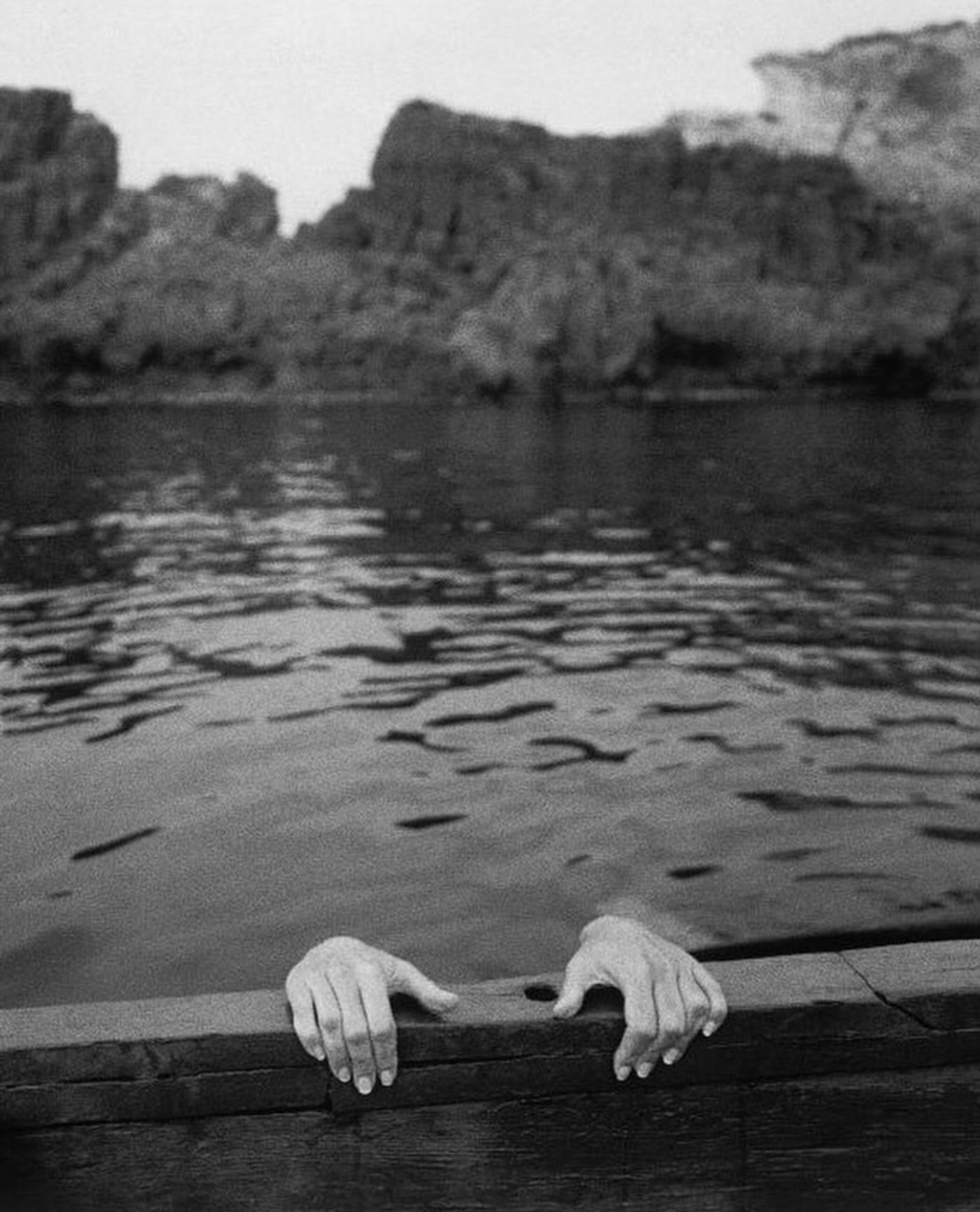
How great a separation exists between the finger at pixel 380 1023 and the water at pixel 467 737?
3.43 m

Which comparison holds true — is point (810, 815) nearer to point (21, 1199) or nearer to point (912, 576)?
point (21, 1199)

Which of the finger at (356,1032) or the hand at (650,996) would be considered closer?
the finger at (356,1032)

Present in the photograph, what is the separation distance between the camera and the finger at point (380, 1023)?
3176 millimetres

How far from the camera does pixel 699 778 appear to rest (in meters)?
9.32

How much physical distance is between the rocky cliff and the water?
90.5m

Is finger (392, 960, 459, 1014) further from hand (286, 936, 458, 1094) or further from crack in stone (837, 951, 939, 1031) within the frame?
crack in stone (837, 951, 939, 1031)

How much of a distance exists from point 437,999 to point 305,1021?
34 centimetres

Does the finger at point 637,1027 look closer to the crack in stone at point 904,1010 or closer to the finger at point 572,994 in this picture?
the finger at point 572,994

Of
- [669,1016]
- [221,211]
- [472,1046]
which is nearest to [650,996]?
[669,1016]

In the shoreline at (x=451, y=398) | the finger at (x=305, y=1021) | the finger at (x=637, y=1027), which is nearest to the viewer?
the finger at (x=305, y=1021)

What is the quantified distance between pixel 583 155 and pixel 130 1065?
518ft

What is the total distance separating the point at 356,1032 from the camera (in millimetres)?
3166

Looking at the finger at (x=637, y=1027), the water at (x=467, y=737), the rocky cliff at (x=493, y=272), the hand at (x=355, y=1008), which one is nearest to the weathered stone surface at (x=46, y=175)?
the rocky cliff at (x=493, y=272)

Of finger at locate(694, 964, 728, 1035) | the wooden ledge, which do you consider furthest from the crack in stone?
finger at locate(694, 964, 728, 1035)
